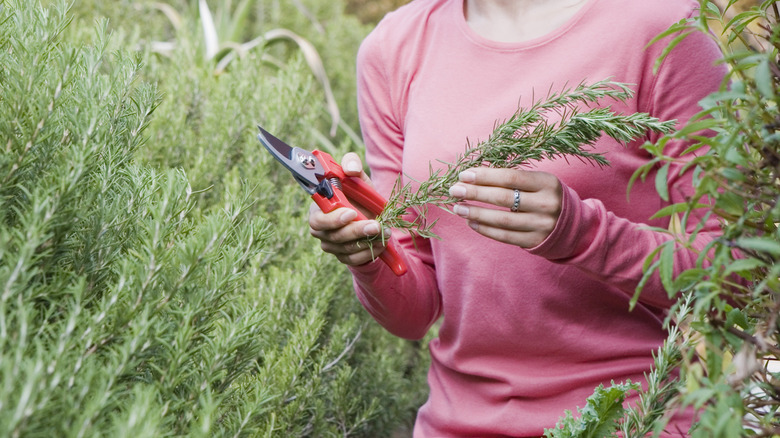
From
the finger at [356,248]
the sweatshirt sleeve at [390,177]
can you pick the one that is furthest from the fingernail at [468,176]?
the sweatshirt sleeve at [390,177]

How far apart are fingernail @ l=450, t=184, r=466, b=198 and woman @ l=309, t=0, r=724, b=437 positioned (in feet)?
0.82

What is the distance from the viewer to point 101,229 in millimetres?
865

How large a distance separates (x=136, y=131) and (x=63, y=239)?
235 mm

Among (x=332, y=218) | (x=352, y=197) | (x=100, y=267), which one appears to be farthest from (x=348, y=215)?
(x=100, y=267)

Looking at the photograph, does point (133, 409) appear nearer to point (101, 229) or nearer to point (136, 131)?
point (101, 229)

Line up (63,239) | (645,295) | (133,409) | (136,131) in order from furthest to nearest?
(645,295) → (136,131) → (63,239) → (133,409)

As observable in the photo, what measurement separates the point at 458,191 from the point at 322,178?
0.29 metres

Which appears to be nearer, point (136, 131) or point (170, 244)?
point (170, 244)

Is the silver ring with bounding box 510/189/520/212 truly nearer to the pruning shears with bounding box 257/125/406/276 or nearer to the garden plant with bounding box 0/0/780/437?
the garden plant with bounding box 0/0/780/437

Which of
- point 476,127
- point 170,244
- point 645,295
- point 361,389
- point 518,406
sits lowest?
point 361,389

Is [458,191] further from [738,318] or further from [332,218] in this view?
[738,318]

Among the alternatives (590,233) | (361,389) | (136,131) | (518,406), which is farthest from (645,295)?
(136,131)

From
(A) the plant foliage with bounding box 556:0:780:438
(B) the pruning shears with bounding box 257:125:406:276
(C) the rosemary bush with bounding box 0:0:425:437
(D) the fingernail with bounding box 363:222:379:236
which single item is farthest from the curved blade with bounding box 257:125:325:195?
(A) the plant foliage with bounding box 556:0:780:438

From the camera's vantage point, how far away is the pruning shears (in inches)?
48.4
